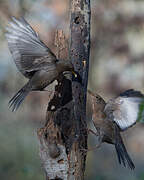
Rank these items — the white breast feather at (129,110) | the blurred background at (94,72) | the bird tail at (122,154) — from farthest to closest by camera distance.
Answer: the blurred background at (94,72) < the bird tail at (122,154) < the white breast feather at (129,110)

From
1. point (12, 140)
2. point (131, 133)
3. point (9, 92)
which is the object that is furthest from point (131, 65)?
point (12, 140)

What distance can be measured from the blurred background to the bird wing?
4.48m

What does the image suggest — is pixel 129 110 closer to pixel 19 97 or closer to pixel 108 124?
pixel 108 124

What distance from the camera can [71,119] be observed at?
12.2 ft

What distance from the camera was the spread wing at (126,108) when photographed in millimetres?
3865

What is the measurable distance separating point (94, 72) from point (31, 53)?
28.1 feet

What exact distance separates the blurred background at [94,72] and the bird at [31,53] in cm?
445

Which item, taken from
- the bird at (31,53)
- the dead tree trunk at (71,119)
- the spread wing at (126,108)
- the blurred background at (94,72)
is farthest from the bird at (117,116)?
the blurred background at (94,72)

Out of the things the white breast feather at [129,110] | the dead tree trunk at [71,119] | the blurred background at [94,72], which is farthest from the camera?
the blurred background at [94,72]

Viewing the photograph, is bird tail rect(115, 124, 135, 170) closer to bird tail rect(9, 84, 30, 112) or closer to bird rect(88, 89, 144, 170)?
bird rect(88, 89, 144, 170)

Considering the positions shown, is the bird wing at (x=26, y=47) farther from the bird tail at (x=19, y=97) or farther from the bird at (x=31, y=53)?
the bird tail at (x=19, y=97)

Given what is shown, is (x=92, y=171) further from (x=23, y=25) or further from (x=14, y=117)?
(x=23, y=25)

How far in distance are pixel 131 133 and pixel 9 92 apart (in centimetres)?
365

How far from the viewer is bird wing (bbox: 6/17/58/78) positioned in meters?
3.67
